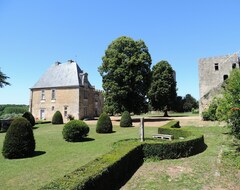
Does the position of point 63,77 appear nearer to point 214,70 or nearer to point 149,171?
point 214,70

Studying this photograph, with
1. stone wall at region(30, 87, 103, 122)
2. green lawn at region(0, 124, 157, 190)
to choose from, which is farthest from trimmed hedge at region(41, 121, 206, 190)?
stone wall at region(30, 87, 103, 122)

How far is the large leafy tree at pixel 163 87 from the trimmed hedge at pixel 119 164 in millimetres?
31676

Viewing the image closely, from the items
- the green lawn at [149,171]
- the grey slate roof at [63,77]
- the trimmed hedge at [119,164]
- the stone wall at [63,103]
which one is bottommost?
the green lawn at [149,171]

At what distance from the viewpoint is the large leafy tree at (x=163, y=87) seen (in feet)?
153

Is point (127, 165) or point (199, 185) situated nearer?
point (199, 185)

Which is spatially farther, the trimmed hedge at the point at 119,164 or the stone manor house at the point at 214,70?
the stone manor house at the point at 214,70

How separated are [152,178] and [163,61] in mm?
43116

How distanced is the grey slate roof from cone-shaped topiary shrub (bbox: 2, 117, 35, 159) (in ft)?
77.5

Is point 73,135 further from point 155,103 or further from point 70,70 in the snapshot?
point 155,103

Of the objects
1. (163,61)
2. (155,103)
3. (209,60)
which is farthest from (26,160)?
(163,61)

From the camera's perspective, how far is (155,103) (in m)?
48.3

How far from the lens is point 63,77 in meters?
38.2

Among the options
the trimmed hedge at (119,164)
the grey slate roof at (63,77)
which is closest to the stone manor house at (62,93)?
the grey slate roof at (63,77)

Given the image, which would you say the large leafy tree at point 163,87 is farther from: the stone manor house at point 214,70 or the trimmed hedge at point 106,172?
the trimmed hedge at point 106,172
